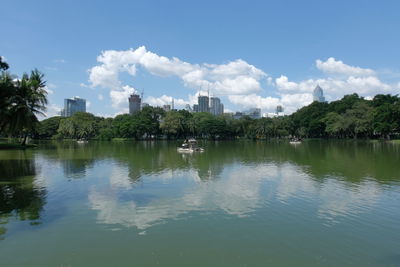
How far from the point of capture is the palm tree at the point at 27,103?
102 feet

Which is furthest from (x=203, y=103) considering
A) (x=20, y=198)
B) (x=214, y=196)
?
(x=20, y=198)

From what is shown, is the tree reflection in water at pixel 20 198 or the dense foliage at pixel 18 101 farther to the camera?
the dense foliage at pixel 18 101

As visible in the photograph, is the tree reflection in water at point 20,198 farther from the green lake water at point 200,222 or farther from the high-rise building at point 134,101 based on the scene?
the high-rise building at point 134,101

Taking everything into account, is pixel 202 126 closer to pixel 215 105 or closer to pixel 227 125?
pixel 227 125

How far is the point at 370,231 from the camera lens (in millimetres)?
9492

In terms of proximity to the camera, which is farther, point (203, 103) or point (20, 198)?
point (203, 103)

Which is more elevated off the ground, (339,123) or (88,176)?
→ (339,123)

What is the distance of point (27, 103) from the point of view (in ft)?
135

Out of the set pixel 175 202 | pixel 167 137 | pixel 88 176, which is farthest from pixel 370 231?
pixel 167 137

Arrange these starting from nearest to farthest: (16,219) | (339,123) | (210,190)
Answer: (16,219), (210,190), (339,123)

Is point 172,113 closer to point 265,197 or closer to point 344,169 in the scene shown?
point 344,169

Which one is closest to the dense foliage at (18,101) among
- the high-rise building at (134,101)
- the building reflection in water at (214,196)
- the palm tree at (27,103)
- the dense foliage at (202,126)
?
the palm tree at (27,103)

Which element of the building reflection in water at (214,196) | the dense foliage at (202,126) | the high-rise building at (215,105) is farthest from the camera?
the high-rise building at (215,105)

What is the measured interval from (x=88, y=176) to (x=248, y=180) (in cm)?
1132
